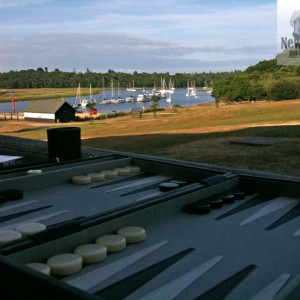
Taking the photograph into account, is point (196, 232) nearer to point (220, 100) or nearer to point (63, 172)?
point (63, 172)

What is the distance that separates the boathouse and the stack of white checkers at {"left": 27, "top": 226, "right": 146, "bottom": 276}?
1926 inches

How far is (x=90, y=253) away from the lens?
2525mm

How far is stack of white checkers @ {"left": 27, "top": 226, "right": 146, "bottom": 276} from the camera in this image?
2342 mm

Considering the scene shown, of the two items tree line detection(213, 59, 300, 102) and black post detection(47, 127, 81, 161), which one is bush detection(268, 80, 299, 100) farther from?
black post detection(47, 127, 81, 161)

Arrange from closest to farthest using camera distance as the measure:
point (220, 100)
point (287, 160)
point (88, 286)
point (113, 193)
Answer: point (88, 286)
point (113, 193)
point (287, 160)
point (220, 100)

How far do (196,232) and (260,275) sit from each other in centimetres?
78

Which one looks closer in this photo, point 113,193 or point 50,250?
point 50,250

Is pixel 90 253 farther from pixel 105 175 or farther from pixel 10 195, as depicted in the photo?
pixel 105 175

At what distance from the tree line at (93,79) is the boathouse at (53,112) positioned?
89351mm

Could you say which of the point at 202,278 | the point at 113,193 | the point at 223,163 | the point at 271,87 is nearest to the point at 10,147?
the point at 223,163

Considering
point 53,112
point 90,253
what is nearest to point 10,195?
point 90,253

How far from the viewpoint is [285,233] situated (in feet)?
10.3

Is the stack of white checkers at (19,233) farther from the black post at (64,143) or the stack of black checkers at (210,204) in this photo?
the black post at (64,143)

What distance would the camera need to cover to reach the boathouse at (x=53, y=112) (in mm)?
50906
